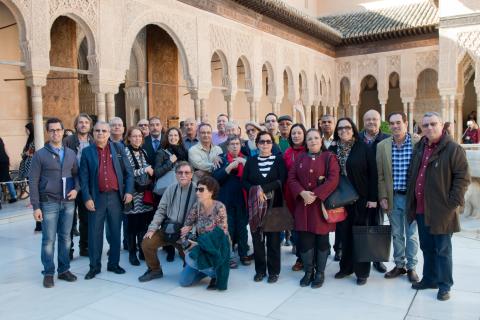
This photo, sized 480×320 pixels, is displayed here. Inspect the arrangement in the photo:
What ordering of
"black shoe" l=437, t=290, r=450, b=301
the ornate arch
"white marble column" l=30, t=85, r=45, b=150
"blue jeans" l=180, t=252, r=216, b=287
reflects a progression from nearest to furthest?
1. "black shoe" l=437, t=290, r=450, b=301
2. "blue jeans" l=180, t=252, r=216, b=287
3. "white marble column" l=30, t=85, r=45, b=150
4. the ornate arch

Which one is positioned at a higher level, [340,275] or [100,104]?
[100,104]

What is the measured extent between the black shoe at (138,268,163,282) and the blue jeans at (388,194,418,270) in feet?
8.34

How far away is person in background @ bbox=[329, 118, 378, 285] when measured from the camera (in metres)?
4.44

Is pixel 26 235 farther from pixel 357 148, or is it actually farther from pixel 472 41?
pixel 472 41

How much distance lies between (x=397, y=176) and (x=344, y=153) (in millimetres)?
582

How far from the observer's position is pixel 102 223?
15.9 feet

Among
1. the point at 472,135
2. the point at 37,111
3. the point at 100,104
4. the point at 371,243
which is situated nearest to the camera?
the point at 371,243

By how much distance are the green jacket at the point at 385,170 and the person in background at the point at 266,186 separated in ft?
3.23

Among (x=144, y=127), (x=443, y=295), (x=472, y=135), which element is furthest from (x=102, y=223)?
(x=472, y=135)

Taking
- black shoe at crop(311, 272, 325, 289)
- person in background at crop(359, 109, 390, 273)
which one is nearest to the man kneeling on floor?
black shoe at crop(311, 272, 325, 289)

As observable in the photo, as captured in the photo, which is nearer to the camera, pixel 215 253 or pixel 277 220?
pixel 215 253

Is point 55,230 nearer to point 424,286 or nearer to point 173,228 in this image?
point 173,228

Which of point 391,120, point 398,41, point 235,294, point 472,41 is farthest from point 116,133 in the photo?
point 398,41

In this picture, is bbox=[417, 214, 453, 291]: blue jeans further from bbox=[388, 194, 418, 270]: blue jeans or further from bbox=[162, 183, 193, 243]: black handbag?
bbox=[162, 183, 193, 243]: black handbag
